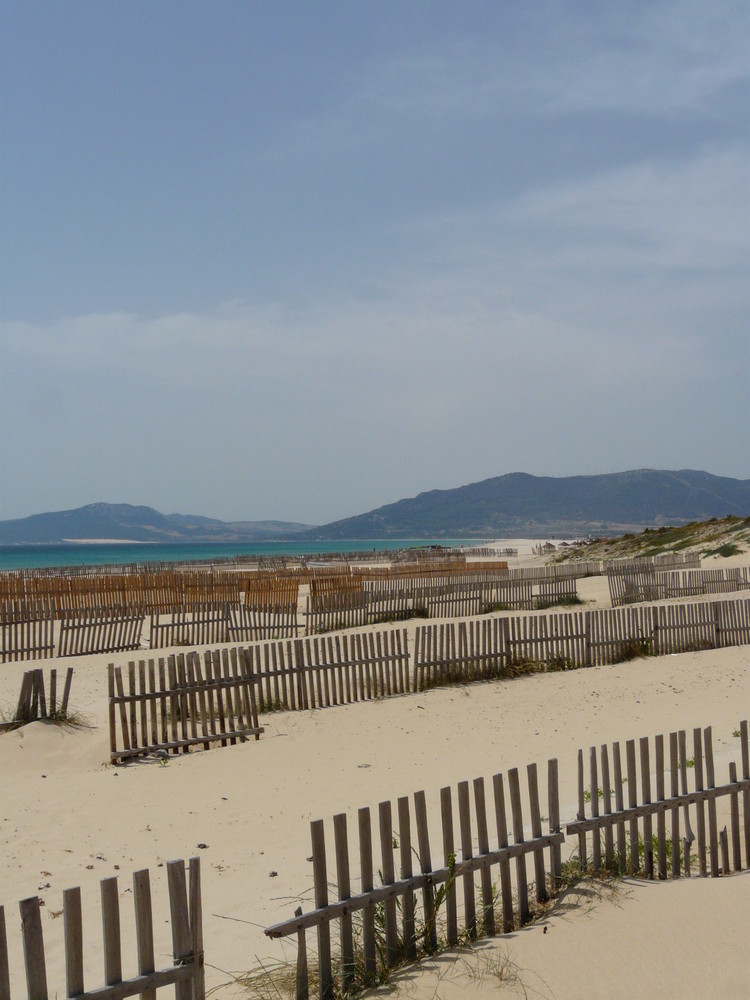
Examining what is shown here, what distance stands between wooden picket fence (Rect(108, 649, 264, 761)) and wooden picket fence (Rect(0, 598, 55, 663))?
28.1ft

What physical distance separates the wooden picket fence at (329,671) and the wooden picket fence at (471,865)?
6.03 metres

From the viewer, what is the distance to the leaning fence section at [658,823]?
19.6 feet

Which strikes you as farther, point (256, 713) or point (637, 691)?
point (637, 691)

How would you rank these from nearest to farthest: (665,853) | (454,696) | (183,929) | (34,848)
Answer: (183,929)
(665,853)
(34,848)
(454,696)

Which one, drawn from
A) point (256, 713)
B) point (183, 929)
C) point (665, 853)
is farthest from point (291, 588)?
point (183, 929)

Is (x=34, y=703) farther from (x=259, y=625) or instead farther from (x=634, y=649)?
(x=634, y=649)

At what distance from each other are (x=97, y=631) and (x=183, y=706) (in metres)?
10.2

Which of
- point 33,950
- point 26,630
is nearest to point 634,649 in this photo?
point 26,630

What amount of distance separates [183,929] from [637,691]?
1180 centimetres

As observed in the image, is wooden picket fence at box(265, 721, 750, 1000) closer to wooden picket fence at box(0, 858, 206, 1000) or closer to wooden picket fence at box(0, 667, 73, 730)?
wooden picket fence at box(0, 858, 206, 1000)

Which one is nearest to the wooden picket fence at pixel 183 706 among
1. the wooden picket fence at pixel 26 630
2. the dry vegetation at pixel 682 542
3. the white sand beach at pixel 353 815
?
the white sand beach at pixel 353 815

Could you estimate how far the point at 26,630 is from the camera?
20578 mm

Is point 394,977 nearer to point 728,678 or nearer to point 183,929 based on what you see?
point 183,929

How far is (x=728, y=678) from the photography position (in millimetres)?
15266
